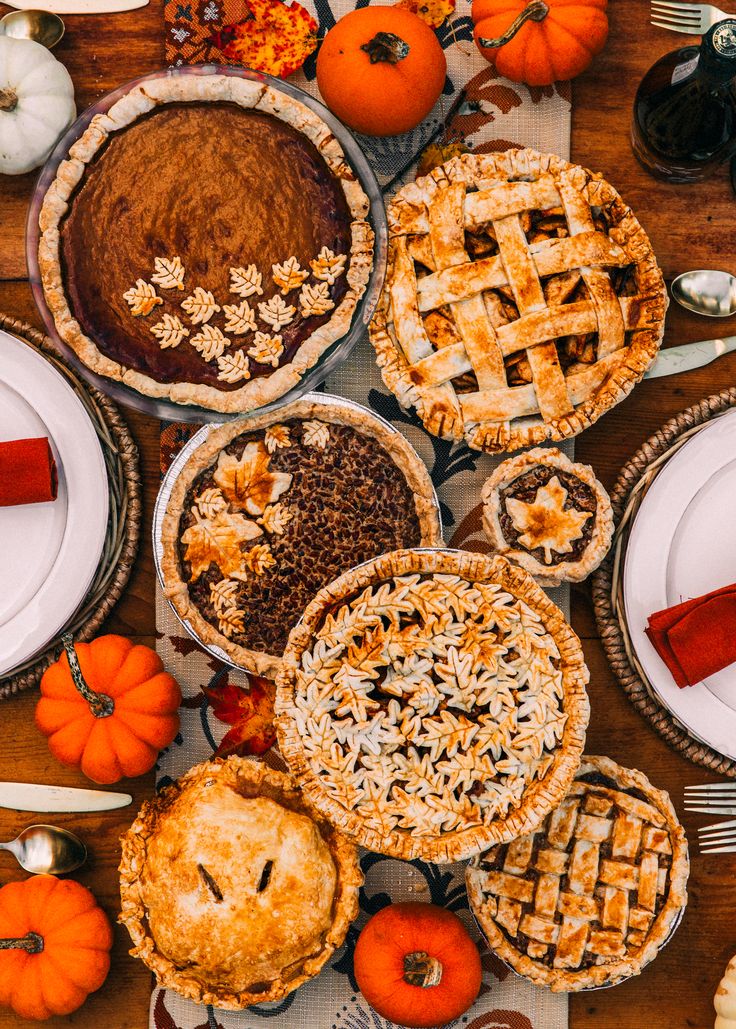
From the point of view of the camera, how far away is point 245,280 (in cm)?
168

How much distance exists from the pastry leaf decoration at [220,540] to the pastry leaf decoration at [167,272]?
0.49 meters

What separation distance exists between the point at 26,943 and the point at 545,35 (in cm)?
221

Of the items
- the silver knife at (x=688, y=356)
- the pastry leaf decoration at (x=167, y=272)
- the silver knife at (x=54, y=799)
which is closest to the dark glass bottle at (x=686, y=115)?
the silver knife at (x=688, y=356)

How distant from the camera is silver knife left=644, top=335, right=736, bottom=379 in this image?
6.49ft

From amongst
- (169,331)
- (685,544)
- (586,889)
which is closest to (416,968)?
(586,889)

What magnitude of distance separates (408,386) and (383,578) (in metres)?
0.44

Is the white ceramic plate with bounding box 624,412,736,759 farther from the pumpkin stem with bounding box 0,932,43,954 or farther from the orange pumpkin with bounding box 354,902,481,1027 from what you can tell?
the pumpkin stem with bounding box 0,932,43,954

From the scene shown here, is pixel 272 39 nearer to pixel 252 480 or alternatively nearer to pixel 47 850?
pixel 252 480

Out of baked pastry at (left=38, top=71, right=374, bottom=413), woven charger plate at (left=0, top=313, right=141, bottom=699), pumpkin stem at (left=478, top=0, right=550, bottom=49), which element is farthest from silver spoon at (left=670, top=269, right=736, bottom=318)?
woven charger plate at (left=0, top=313, right=141, bottom=699)

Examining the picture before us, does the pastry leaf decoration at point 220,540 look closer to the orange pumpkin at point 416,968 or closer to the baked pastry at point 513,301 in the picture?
the baked pastry at point 513,301

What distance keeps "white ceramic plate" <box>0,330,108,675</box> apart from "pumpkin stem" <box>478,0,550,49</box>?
1153 millimetres

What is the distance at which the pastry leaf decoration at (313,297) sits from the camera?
5.63 ft

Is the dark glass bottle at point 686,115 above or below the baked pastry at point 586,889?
above

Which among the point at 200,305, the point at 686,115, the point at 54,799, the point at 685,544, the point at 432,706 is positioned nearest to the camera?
the point at 432,706
